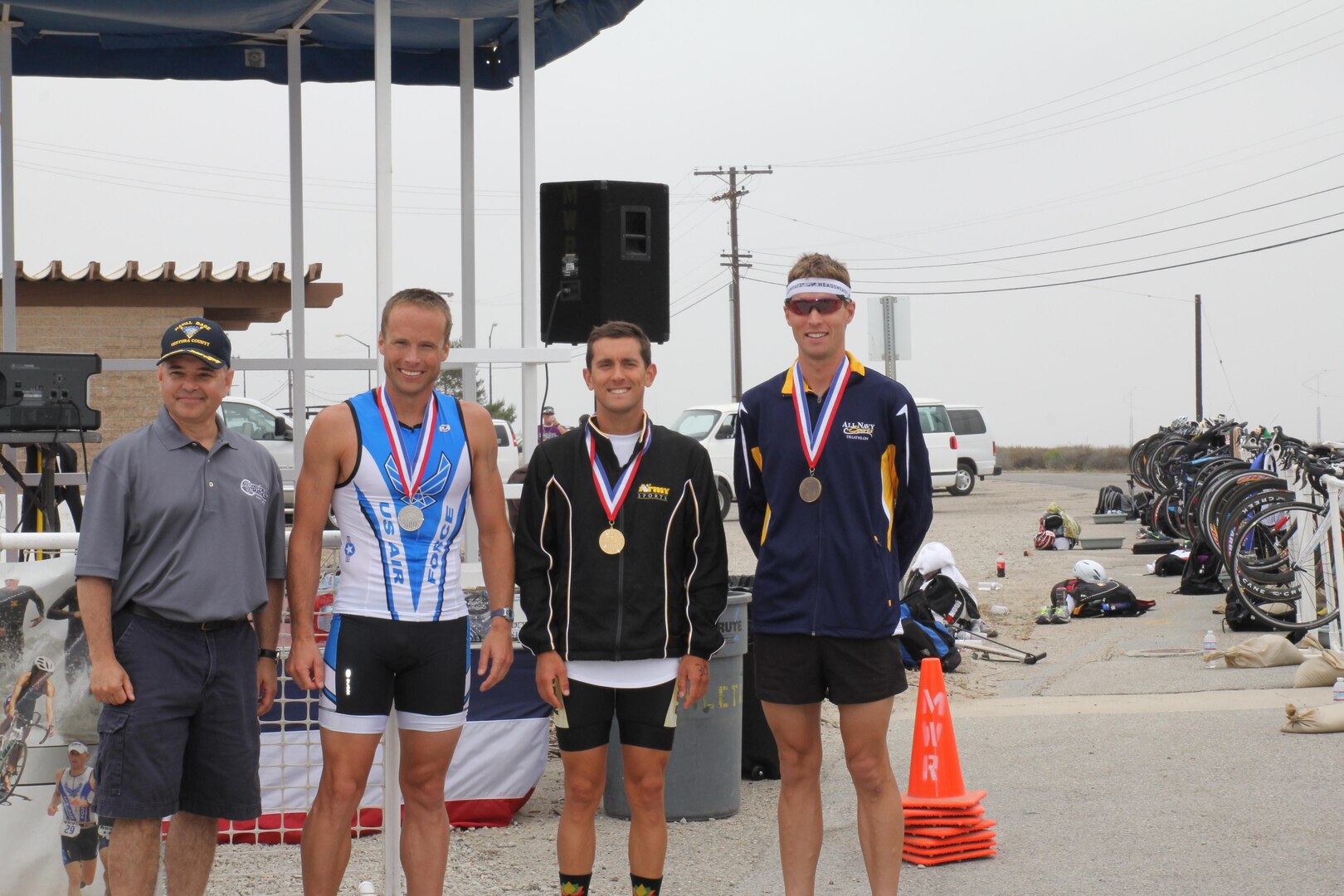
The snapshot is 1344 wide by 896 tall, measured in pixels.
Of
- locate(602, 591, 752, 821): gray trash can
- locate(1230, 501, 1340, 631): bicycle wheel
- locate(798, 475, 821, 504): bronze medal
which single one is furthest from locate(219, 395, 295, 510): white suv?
locate(798, 475, 821, 504): bronze medal

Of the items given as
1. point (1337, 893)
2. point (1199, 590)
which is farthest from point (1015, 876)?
point (1199, 590)

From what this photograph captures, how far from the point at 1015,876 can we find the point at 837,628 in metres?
1.51

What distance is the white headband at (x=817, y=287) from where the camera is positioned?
3.84 m

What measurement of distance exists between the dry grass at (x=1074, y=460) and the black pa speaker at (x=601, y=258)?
2027 inches

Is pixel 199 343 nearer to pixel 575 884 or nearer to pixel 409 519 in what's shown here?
pixel 409 519

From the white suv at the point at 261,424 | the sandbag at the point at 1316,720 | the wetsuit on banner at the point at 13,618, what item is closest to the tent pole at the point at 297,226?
the wetsuit on banner at the point at 13,618

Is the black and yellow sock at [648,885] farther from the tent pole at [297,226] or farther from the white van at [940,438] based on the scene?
the white van at [940,438]

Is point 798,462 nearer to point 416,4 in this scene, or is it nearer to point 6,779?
point 6,779

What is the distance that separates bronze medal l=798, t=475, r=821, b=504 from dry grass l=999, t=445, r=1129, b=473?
54.2 m

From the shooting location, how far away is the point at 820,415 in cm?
382

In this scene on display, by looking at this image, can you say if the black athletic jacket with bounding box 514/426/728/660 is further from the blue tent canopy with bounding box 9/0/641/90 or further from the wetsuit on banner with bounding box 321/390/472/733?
the blue tent canopy with bounding box 9/0/641/90

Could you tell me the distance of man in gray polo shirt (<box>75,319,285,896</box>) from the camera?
338 cm

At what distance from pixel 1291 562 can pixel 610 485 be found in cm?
835

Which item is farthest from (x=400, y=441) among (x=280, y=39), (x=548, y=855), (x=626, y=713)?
(x=280, y=39)
